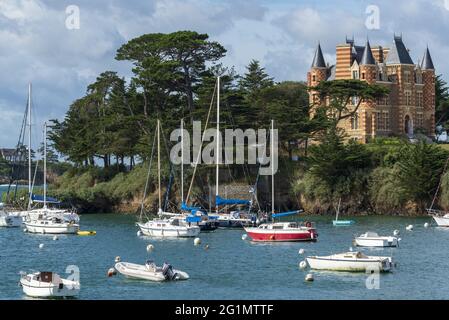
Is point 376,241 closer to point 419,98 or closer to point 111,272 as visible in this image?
point 111,272

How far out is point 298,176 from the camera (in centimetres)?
11762

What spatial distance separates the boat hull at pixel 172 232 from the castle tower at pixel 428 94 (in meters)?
60.6

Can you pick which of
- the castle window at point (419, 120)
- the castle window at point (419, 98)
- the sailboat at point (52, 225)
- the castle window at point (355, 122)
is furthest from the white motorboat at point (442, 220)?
the castle window at point (419, 98)

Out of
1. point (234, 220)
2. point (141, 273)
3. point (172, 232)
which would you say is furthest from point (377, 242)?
point (141, 273)

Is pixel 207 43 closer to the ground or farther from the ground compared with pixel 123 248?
farther from the ground

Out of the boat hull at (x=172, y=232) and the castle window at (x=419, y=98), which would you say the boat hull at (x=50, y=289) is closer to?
the boat hull at (x=172, y=232)

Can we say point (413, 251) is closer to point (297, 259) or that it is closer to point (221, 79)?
point (297, 259)

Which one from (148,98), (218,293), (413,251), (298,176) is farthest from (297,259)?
(148,98)

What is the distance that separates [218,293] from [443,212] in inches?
2099

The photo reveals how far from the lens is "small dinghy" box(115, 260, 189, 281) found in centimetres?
5665

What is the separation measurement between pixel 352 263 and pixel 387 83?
7504 centimetres

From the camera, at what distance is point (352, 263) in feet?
197

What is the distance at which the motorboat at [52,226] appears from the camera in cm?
9094
